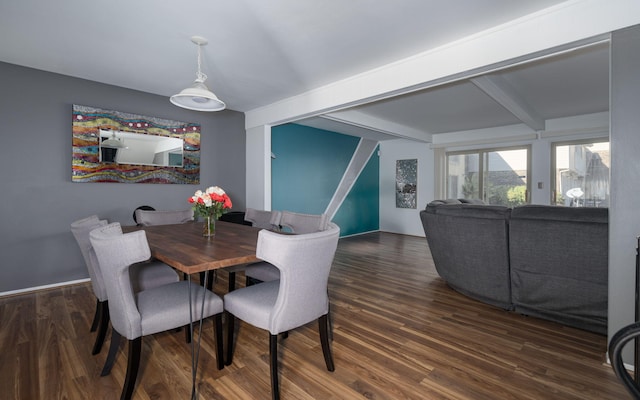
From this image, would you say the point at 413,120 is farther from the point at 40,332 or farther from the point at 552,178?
the point at 40,332

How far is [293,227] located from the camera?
108 inches

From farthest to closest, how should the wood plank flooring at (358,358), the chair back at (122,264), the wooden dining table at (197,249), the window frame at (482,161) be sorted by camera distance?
1. the window frame at (482,161)
2. the wood plank flooring at (358,358)
3. the wooden dining table at (197,249)
4. the chair back at (122,264)

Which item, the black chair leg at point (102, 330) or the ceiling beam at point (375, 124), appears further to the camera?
the ceiling beam at point (375, 124)

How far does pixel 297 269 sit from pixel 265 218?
1.64 meters

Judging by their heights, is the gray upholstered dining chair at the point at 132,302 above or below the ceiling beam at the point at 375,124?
below

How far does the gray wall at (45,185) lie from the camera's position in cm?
315

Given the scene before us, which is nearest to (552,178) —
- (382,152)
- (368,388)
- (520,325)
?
(382,152)

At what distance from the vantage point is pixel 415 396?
5.42 feet

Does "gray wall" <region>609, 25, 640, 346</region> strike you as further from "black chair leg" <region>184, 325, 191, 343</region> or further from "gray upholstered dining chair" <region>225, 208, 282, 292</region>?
"black chair leg" <region>184, 325, 191, 343</region>

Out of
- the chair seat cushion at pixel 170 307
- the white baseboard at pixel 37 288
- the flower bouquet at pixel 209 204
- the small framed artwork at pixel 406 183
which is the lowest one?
the white baseboard at pixel 37 288

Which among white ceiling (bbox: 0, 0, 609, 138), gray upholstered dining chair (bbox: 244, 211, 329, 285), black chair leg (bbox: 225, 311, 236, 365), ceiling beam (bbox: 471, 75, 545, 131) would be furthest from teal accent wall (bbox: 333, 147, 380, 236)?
black chair leg (bbox: 225, 311, 236, 365)

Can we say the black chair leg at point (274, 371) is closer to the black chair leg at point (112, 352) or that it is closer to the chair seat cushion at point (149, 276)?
the black chair leg at point (112, 352)

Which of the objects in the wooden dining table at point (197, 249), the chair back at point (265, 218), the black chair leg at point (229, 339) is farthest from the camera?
the chair back at point (265, 218)

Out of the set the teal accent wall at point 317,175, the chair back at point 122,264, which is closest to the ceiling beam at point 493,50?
the teal accent wall at point 317,175
